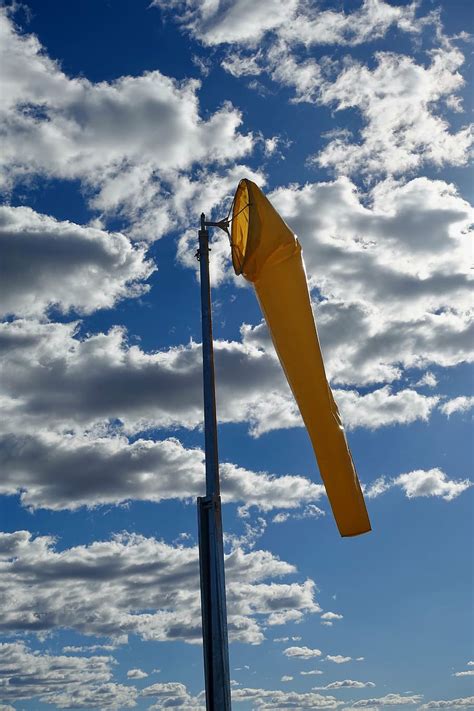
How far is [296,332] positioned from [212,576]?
4.60 metres

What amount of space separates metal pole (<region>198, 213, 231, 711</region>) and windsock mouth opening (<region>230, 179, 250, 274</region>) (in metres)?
2.52

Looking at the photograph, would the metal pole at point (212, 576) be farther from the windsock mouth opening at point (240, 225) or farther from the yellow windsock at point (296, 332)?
the windsock mouth opening at point (240, 225)

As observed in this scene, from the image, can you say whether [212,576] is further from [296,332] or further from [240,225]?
[240,225]

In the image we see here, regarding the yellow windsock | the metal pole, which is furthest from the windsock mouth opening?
the metal pole

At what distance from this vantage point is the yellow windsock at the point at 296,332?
536 inches

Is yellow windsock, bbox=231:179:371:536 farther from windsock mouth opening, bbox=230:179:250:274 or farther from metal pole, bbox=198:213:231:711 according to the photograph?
metal pole, bbox=198:213:231:711

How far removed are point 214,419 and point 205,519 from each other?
170 cm

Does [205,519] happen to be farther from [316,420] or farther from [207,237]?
[207,237]

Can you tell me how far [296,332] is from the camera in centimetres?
1453

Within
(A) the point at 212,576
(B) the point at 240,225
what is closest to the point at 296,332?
(B) the point at 240,225

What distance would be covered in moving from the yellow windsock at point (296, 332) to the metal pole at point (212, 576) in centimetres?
161

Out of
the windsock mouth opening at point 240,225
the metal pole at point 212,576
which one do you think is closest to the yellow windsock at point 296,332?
the windsock mouth opening at point 240,225

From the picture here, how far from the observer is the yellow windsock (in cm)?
1362

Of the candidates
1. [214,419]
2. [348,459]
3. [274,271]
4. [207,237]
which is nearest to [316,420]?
[348,459]
